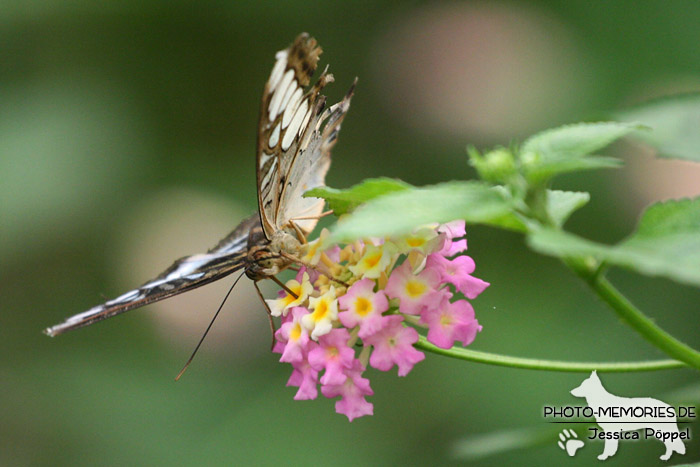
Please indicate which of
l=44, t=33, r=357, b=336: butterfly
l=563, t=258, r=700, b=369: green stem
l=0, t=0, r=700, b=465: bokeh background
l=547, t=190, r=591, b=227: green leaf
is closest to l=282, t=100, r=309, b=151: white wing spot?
l=44, t=33, r=357, b=336: butterfly

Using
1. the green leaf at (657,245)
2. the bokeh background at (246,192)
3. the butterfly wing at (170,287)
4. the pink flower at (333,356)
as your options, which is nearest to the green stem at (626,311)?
the green leaf at (657,245)

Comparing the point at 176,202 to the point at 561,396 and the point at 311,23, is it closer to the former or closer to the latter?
the point at 311,23

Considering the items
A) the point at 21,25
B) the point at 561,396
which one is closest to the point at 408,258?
the point at 561,396

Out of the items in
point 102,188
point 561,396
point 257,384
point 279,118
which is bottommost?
point 561,396

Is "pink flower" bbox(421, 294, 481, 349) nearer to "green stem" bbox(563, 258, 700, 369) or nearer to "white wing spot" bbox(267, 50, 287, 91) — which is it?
"green stem" bbox(563, 258, 700, 369)

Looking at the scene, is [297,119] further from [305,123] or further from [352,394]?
[352,394]

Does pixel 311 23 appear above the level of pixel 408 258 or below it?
above
